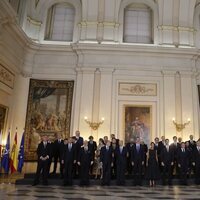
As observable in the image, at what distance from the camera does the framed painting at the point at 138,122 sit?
12312mm

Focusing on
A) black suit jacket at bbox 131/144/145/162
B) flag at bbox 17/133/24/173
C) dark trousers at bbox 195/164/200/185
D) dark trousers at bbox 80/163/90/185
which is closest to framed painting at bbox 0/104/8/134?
flag at bbox 17/133/24/173

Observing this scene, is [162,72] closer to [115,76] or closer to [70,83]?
[115,76]

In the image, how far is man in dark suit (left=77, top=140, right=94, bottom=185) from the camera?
8227 mm

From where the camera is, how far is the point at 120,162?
28.5 ft

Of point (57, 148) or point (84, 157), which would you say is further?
point (57, 148)

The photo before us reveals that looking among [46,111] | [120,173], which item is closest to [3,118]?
[46,111]

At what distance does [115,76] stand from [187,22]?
15.2 feet

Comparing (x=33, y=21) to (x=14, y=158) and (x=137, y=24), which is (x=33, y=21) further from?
(x=14, y=158)

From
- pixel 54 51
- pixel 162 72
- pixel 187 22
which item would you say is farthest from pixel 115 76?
pixel 187 22

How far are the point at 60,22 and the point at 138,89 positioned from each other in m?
5.48

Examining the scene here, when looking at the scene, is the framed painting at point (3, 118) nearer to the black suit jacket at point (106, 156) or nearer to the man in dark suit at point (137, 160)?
the black suit jacket at point (106, 156)

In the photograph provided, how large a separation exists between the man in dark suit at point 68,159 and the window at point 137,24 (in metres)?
7.32

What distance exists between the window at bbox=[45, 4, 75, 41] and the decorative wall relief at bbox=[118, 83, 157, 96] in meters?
3.80

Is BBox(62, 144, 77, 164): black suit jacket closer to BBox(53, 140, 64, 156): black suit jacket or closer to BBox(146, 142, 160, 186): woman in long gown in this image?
BBox(53, 140, 64, 156): black suit jacket
